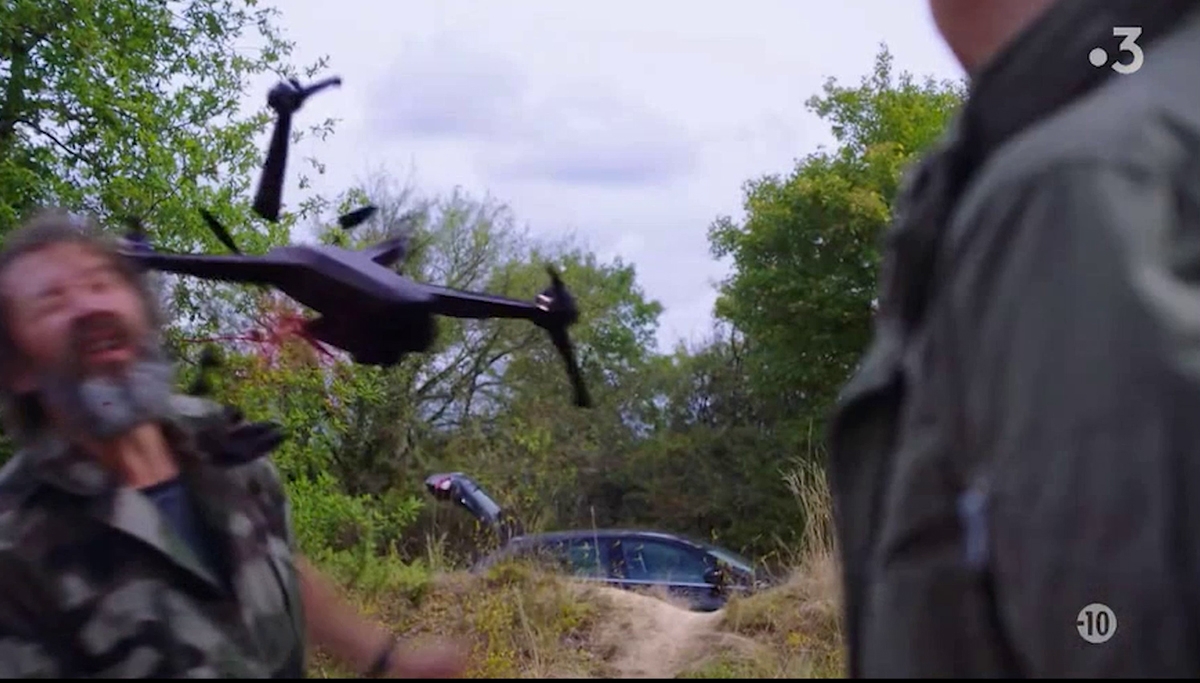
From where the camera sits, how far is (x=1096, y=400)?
869 mm

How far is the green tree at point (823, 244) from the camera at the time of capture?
837 inches

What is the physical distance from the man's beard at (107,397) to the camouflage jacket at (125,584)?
5 centimetres

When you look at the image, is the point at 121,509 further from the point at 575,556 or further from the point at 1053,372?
the point at 575,556

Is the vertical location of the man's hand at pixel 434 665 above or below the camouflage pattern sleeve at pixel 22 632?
below

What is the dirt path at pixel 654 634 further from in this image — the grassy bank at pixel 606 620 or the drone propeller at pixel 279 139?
the drone propeller at pixel 279 139

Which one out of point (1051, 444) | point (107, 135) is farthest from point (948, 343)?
point (107, 135)

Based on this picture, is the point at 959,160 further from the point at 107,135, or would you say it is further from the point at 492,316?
the point at 107,135

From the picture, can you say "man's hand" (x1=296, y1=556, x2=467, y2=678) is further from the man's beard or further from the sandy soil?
the sandy soil

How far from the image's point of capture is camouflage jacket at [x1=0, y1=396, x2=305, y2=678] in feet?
6.59

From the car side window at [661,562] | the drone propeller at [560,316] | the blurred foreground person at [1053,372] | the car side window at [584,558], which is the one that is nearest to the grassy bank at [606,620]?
the car side window at [584,558]

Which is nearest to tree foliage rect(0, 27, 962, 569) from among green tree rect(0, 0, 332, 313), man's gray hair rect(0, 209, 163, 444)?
green tree rect(0, 0, 332, 313)

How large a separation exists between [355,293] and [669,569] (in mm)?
8356

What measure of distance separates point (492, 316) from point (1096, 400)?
1.53 m

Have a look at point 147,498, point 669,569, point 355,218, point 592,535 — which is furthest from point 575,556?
point 147,498
